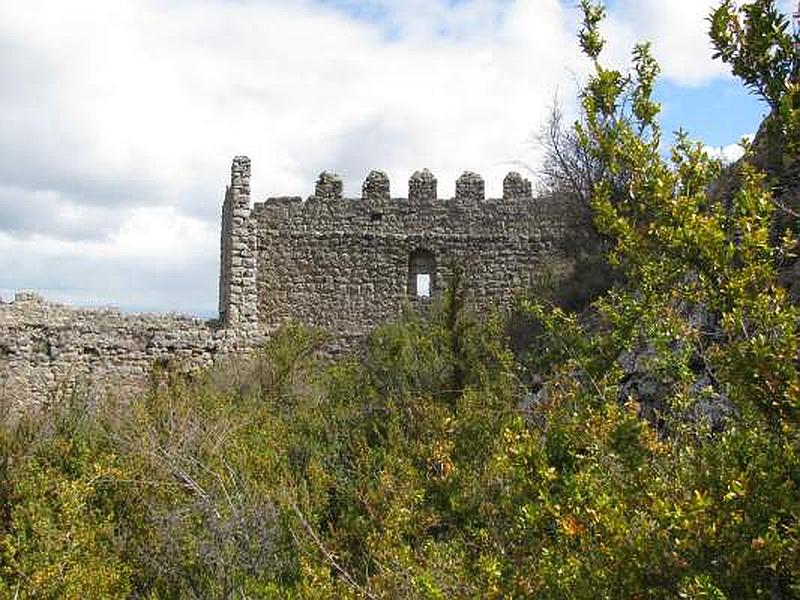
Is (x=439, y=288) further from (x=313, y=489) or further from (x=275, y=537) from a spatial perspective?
(x=275, y=537)

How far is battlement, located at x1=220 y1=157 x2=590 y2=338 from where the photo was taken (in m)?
17.6

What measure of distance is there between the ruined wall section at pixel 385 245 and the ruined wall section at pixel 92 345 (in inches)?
66.5

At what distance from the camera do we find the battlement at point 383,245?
57.9 ft

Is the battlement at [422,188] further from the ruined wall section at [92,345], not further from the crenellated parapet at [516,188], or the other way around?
the ruined wall section at [92,345]

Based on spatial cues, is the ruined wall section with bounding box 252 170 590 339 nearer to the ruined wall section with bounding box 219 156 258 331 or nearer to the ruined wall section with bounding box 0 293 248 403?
the ruined wall section with bounding box 219 156 258 331

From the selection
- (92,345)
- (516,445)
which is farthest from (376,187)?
(516,445)

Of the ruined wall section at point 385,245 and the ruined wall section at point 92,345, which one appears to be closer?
the ruined wall section at point 92,345

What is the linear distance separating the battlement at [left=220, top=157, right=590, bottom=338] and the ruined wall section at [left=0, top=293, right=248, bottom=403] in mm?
1574

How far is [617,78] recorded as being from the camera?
4.27 meters

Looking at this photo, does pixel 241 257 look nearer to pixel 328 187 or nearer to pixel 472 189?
pixel 328 187

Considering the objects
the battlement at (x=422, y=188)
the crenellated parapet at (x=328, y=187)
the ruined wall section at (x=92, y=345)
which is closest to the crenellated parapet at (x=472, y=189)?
the battlement at (x=422, y=188)

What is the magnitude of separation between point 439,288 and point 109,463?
955 cm

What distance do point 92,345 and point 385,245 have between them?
5887 millimetres

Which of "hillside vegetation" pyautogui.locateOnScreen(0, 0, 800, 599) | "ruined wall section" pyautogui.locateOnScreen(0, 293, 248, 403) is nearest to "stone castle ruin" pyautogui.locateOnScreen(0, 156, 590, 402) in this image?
"ruined wall section" pyautogui.locateOnScreen(0, 293, 248, 403)
